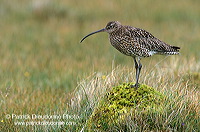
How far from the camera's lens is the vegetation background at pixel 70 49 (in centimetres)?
692

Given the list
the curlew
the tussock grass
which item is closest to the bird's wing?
the curlew

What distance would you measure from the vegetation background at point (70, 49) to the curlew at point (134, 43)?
0.55m

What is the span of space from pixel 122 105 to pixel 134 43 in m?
0.94

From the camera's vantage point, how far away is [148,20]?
14.6 m

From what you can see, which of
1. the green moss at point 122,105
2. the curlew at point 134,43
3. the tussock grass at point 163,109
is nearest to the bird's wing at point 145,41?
the curlew at point 134,43

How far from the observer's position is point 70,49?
1149cm

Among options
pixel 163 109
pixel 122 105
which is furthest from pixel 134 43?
pixel 163 109

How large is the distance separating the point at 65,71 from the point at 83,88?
3.18 meters

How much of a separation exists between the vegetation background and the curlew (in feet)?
1.81

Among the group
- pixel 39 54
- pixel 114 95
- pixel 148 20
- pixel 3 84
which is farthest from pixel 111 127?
pixel 148 20

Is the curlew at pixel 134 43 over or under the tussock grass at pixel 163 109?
over

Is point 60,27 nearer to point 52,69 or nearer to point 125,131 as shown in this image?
point 52,69

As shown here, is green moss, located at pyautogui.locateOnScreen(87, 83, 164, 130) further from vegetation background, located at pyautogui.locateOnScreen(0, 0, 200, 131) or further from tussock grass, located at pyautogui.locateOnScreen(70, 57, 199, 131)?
vegetation background, located at pyautogui.locateOnScreen(0, 0, 200, 131)

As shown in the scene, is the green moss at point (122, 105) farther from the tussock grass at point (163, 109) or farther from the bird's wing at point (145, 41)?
the bird's wing at point (145, 41)
